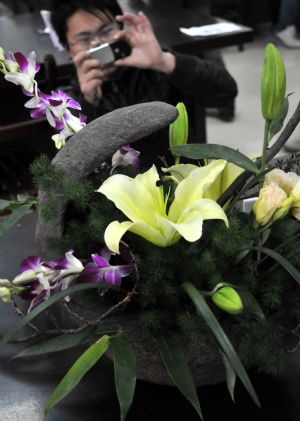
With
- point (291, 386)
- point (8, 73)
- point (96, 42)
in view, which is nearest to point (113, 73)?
point (96, 42)

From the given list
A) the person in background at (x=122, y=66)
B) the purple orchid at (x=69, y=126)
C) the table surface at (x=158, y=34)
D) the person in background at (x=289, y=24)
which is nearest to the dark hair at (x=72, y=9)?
the person in background at (x=122, y=66)

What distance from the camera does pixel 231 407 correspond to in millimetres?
719

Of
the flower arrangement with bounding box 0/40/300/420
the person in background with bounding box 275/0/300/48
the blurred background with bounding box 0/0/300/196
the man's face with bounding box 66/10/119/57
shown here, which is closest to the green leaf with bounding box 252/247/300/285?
the flower arrangement with bounding box 0/40/300/420

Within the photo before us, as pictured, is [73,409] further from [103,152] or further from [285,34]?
[285,34]

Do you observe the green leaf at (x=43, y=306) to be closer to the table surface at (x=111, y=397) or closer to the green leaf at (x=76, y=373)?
the green leaf at (x=76, y=373)

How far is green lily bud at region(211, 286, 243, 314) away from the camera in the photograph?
57 cm

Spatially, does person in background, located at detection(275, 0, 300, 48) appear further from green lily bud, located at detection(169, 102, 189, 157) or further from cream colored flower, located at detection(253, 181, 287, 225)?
cream colored flower, located at detection(253, 181, 287, 225)

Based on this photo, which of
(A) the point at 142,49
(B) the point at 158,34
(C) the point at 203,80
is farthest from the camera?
(B) the point at 158,34

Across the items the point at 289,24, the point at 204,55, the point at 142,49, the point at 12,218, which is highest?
the point at 12,218

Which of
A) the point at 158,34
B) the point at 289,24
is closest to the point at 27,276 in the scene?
the point at 158,34

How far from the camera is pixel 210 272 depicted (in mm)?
629

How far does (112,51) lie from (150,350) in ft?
3.92

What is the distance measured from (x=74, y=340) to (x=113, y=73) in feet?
3.95

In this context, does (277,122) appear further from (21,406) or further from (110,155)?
(21,406)
